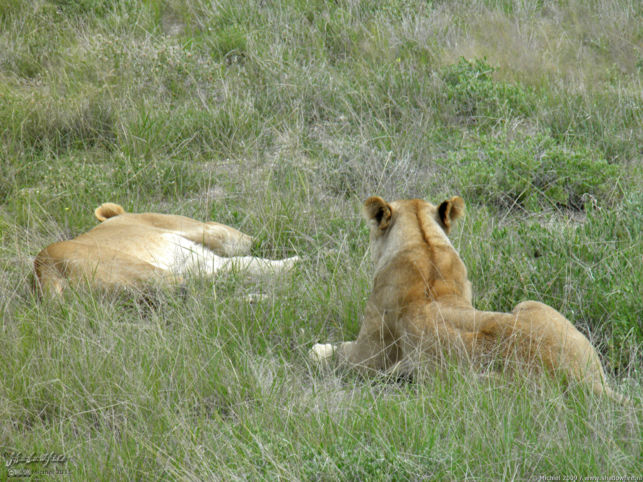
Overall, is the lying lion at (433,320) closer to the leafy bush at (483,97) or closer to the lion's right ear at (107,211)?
the lion's right ear at (107,211)

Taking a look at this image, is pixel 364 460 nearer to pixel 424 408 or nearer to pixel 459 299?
pixel 424 408

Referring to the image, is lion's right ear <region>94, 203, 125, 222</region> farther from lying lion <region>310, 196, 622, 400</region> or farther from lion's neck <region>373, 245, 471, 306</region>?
lion's neck <region>373, 245, 471, 306</region>

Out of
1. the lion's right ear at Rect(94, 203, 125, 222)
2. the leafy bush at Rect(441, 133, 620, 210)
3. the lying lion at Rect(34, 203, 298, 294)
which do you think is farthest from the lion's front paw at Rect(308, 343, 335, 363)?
the lion's right ear at Rect(94, 203, 125, 222)

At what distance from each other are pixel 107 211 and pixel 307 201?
1676mm

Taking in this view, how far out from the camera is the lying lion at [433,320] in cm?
364

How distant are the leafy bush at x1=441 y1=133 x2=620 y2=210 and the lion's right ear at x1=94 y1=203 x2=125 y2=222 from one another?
287 cm

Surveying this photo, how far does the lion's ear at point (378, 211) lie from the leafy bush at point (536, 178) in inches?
71.6

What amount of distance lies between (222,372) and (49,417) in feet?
3.03

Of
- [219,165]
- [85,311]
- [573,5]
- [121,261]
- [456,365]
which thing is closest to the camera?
[456,365]

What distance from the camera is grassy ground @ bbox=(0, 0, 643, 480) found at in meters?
3.31

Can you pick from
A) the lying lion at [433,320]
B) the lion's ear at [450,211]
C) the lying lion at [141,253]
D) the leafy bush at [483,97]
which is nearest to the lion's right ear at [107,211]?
the lying lion at [141,253]

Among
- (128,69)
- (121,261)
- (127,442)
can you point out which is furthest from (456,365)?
(128,69)

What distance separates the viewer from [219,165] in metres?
7.51

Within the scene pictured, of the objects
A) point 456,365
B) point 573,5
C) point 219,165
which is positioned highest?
point 573,5
